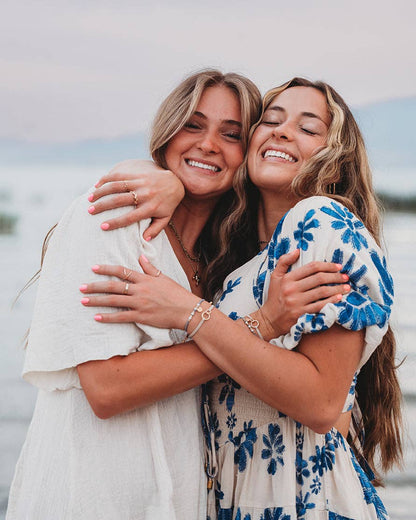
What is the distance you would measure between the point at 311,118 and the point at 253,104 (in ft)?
0.62

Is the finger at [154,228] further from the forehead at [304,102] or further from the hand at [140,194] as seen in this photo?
the forehead at [304,102]

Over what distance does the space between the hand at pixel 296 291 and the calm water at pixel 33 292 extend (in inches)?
71.5

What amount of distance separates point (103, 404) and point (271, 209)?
0.80 metres

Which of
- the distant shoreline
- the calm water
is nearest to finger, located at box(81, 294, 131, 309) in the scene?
the calm water

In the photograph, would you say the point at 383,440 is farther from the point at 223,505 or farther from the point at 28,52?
the point at 28,52

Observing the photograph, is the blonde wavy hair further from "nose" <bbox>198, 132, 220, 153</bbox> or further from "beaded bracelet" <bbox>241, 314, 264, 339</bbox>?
"beaded bracelet" <bbox>241, 314, 264, 339</bbox>

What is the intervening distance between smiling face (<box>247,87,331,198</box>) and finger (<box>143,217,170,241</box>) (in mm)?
368

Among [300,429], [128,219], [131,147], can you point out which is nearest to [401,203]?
[131,147]

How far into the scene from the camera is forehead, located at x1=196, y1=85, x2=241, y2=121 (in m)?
2.03

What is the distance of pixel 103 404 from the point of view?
159 cm

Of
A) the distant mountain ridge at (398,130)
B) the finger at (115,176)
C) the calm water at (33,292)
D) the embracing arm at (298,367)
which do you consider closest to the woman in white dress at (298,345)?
the embracing arm at (298,367)

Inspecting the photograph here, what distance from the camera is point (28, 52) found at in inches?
212

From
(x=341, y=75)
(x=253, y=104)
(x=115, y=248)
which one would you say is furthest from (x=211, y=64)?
(x=341, y=75)

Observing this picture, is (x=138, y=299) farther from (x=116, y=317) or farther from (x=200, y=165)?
(x=200, y=165)
